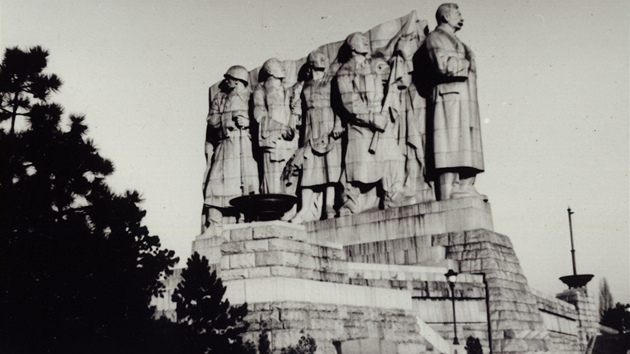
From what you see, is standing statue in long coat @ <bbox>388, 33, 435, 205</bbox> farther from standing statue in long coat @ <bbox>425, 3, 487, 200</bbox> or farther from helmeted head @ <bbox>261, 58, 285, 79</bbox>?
helmeted head @ <bbox>261, 58, 285, 79</bbox>

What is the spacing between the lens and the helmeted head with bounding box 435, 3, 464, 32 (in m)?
28.1

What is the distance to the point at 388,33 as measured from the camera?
29750mm

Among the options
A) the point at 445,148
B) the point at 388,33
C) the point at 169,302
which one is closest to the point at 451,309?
the point at 445,148

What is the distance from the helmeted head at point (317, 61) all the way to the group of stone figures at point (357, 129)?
0.11 ft

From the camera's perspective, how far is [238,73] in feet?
101

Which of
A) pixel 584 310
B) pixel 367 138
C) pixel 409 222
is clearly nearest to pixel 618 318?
pixel 584 310

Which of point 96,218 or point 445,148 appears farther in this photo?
point 445,148

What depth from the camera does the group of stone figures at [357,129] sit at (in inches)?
1083

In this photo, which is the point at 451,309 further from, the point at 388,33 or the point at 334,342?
the point at 388,33

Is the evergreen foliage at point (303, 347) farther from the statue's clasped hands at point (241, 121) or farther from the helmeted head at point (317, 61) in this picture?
the statue's clasped hands at point (241, 121)

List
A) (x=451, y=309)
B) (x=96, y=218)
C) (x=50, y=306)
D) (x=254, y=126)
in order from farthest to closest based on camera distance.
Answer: (x=254, y=126) < (x=451, y=309) < (x=96, y=218) < (x=50, y=306)

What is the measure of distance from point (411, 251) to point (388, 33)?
6.94m

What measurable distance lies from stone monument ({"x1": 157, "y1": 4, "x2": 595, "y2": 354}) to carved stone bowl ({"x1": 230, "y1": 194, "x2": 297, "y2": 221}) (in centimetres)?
175

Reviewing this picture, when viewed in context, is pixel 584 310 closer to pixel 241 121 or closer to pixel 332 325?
pixel 241 121
